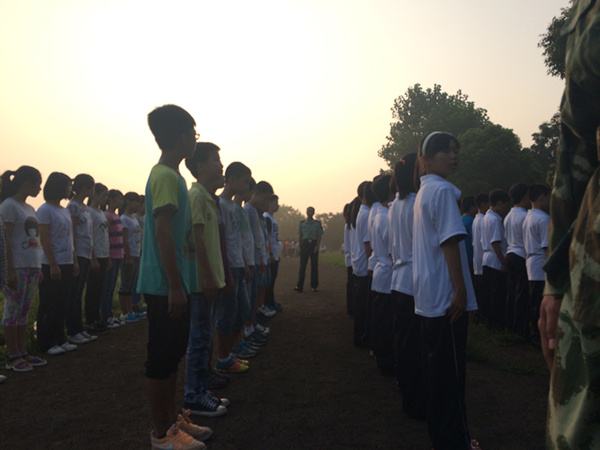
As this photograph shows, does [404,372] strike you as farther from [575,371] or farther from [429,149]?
[575,371]

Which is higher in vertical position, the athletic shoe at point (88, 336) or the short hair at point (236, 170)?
the short hair at point (236, 170)

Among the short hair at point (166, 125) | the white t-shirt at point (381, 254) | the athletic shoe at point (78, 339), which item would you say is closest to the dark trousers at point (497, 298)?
the white t-shirt at point (381, 254)

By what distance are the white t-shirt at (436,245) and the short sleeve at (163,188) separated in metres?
1.62

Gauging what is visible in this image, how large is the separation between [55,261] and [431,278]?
4.85 metres

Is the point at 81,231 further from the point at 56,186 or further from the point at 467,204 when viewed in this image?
the point at 467,204

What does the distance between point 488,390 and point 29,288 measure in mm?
5188

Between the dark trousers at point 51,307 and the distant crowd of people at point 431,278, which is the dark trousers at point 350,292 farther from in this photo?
the dark trousers at point 51,307

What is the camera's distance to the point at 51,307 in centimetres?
579

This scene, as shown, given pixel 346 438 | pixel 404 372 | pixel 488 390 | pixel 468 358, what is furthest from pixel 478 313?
pixel 346 438

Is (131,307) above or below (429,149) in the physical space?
below

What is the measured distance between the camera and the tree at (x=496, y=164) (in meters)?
34.6

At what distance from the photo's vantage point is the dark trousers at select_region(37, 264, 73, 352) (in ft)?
18.9

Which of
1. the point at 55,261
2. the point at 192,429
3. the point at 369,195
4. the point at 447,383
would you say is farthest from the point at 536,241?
the point at 55,261

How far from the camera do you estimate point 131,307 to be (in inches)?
352
